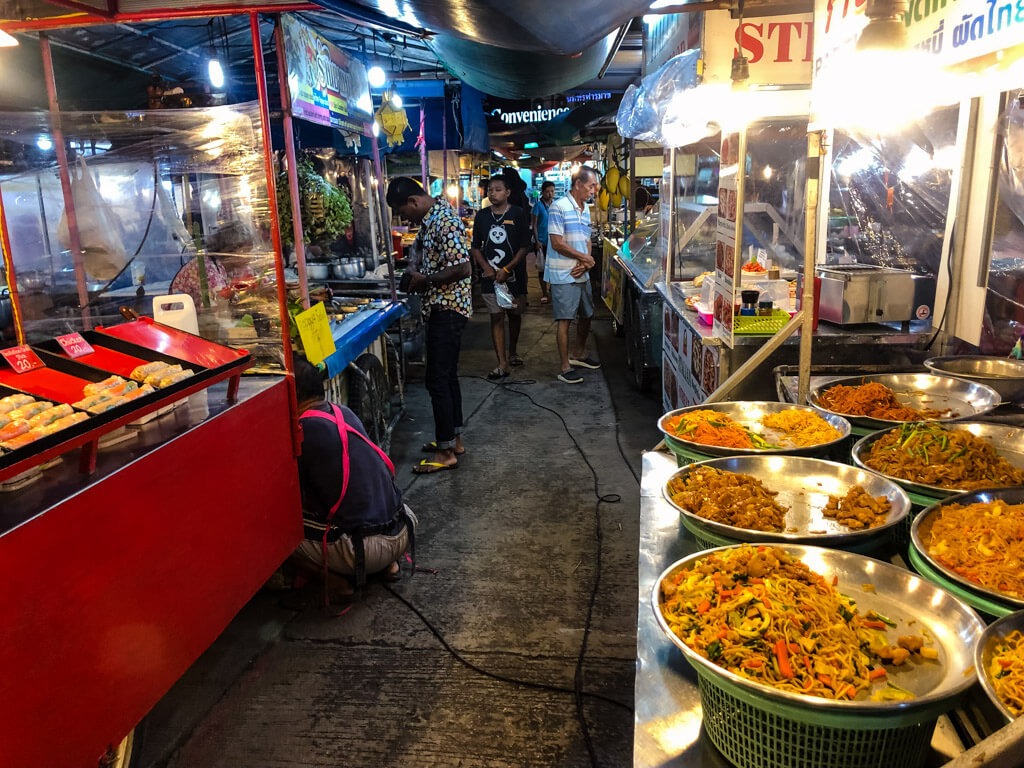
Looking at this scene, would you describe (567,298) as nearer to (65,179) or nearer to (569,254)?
(569,254)

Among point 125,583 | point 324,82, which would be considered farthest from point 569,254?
point 125,583

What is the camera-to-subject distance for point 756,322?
188 inches

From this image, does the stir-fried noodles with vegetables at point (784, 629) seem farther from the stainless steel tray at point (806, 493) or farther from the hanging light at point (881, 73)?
the hanging light at point (881, 73)

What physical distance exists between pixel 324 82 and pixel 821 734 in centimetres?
522

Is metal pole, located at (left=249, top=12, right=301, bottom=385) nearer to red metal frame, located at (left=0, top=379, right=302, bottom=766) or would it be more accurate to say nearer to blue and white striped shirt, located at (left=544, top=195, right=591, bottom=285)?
red metal frame, located at (left=0, top=379, right=302, bottom=766)

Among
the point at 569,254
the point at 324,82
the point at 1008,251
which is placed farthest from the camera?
the point at 569,254

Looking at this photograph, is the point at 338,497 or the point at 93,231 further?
the point at 93,231

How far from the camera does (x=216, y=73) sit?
6508 mm

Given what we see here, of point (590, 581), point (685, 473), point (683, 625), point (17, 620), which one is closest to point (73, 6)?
point (17, 620)

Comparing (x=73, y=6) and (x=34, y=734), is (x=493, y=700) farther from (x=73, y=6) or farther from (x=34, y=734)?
(x=73, y=6)

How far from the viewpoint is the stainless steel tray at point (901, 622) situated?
1.36 meters

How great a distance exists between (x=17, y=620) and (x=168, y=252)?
2936 mm

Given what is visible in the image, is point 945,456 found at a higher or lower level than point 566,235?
lower

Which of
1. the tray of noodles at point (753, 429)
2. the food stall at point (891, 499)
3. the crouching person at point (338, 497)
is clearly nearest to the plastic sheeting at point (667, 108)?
the food stall at point (891, 499)
